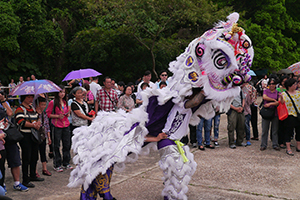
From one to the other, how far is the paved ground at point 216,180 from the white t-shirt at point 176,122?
44.4 inches

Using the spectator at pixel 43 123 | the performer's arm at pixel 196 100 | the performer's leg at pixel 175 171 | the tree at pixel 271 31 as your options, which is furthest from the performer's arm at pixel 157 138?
the tree at pixel 271 31

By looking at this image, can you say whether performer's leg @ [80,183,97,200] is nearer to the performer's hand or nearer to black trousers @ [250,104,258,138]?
the performer's hand

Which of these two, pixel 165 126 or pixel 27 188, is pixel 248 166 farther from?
pixel 27 188

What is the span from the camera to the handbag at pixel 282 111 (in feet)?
23.0

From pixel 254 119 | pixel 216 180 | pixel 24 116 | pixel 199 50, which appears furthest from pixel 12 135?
pixel 254 119

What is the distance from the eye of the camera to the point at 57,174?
580 cm

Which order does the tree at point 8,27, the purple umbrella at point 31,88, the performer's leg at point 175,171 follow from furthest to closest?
the tree at point 8,27, the purple umbrella at point 31,88, the performer's leg at point 175,171

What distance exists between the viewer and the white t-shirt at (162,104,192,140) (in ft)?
13.1

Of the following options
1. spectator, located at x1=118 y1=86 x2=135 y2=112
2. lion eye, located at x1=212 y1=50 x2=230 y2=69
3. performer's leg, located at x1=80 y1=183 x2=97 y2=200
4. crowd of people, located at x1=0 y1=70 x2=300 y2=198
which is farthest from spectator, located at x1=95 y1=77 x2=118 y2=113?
lion eye, located at x1=212 y1=50 x2=230 y2=69

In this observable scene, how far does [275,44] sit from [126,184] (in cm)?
1834

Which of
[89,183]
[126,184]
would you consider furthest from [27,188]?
[89,183]

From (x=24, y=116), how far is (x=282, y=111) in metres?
5.61

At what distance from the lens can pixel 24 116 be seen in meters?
5.10

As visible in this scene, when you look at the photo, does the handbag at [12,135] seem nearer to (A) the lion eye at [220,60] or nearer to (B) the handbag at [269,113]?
(A) the lion eye at [220,60]
